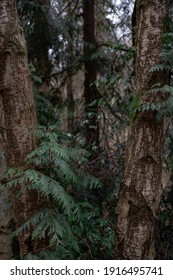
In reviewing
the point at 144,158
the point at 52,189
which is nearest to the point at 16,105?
the point at 52,189

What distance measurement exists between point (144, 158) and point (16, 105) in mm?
1338

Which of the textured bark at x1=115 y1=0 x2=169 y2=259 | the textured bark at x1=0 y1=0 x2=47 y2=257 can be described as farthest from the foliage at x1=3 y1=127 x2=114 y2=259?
the textured bark at x1=115 y1=0 x2=169 y2=259

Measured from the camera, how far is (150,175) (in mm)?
3373

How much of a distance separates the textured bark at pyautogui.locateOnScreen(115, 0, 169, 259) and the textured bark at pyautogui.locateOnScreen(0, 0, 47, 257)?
34.8 inches

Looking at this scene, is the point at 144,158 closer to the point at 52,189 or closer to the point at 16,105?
the point at 52,189

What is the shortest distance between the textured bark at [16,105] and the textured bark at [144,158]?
0.88 metres

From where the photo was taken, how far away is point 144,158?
11.0 feet

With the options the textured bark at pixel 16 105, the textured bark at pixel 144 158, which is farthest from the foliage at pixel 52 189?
the textured bark at pixel 144 158

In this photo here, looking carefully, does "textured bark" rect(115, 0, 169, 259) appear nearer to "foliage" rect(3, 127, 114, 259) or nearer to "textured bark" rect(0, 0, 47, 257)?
"foliage" rect(3, 127, 114, 259)

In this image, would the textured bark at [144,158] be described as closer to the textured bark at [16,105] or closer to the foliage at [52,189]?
the foliage at [52,189]
